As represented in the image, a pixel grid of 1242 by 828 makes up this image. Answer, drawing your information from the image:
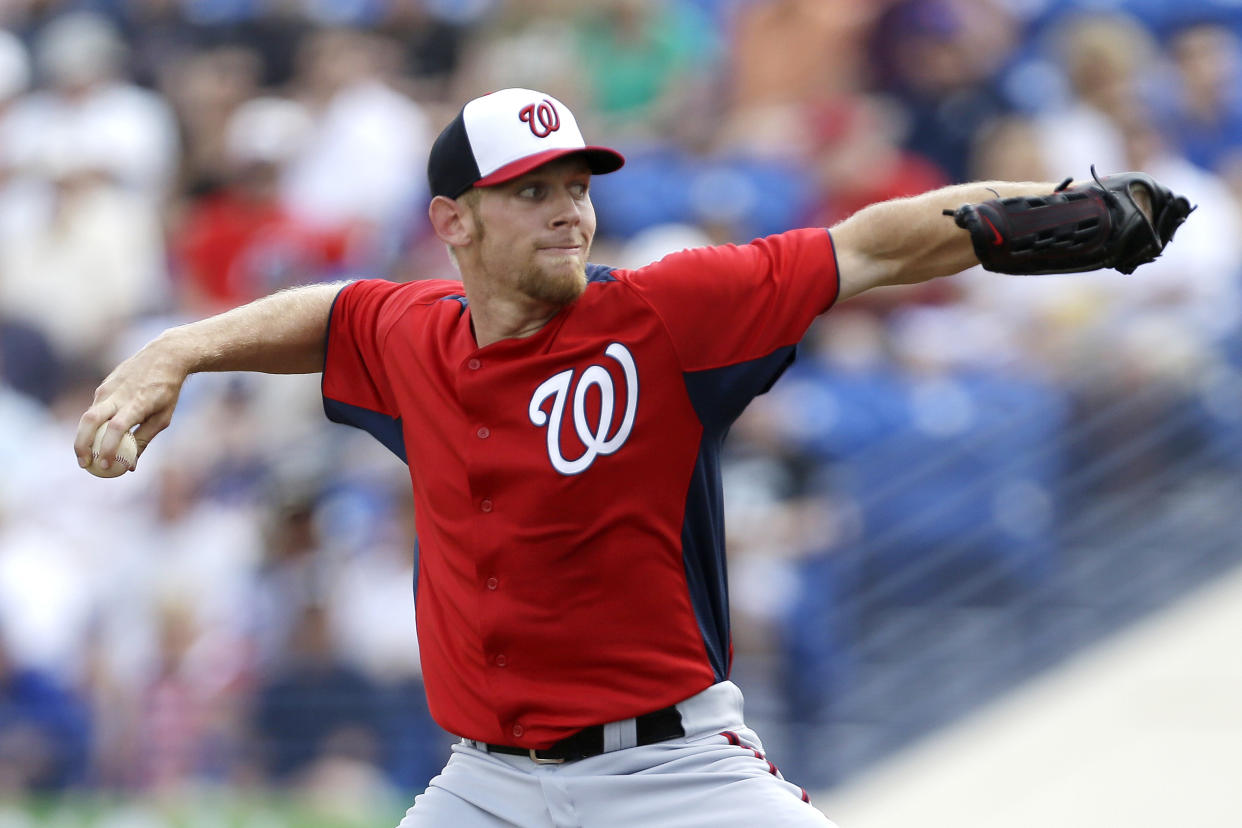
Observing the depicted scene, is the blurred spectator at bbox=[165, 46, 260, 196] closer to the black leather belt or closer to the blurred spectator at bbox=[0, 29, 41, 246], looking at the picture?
the blurred spectator at bbox=[0, 29, 41, 246]

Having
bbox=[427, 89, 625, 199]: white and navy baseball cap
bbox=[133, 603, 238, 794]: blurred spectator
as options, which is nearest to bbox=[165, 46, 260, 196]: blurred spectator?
bbox=[133, 603, 238, 794]: blurred spectator

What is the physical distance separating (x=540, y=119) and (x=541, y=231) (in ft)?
0.75

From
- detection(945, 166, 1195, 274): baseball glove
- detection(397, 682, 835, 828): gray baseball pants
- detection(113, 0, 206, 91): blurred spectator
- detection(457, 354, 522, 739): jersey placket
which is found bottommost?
detection(397, 682, 835, 828): gray baseball pants

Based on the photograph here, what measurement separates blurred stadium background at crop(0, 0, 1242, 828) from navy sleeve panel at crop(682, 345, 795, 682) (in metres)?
3.33

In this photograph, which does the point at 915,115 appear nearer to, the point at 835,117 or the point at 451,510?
the point at 835,117

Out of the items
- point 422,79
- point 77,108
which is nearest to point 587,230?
point 422,79

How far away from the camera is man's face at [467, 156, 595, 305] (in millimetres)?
3486

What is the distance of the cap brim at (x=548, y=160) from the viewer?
3.44m

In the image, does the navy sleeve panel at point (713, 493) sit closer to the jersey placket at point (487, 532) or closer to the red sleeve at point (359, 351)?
the jersey placket at point (487, 532)

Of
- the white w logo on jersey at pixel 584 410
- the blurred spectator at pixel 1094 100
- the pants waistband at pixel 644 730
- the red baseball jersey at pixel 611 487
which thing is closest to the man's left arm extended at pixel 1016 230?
the red baseball jersey at pixel 611 487

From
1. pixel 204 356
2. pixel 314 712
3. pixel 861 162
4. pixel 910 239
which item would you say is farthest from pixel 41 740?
pixel 910 239

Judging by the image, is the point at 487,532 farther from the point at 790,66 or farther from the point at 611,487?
the point at 790,66

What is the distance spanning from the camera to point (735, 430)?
7391 millimetres

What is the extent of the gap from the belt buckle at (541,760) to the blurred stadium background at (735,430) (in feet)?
11.2
